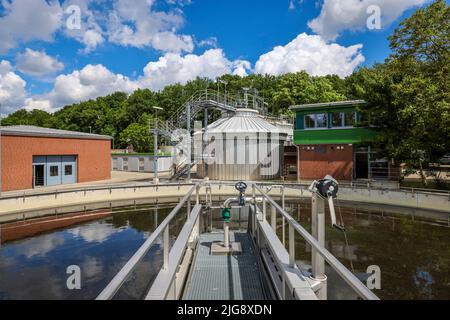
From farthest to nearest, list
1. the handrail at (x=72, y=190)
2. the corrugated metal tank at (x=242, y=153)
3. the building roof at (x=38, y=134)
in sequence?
the corrugated metal tank at (x=242, y=153) < the building roof at (x=38, y=134) < the handrail at (x=72, y=190)

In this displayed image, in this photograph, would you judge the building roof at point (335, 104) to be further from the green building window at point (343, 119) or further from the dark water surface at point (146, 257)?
the dark water surface at point (146, 257)

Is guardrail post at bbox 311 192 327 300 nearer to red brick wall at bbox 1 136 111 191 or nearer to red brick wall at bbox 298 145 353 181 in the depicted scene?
red brick wall at bbox 298 145 353 181

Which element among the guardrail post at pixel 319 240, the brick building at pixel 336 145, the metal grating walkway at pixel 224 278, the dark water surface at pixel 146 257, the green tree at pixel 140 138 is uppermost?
the green tree at pixel 140 138

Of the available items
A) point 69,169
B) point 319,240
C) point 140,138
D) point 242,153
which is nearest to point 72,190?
point 69,169

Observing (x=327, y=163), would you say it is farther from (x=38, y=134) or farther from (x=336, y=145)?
(x=38, y=134)

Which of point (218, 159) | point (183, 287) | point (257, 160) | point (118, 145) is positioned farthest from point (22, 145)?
point (118, 145)

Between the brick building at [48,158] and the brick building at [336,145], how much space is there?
20.4 m

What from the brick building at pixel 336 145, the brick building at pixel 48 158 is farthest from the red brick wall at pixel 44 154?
the brick building at pixel 336 145

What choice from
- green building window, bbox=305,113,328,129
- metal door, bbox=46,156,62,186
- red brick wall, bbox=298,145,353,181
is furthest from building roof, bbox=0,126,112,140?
green building window, bbox=305,113,328,129

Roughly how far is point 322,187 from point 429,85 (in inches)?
793

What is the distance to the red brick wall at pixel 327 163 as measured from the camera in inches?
1060

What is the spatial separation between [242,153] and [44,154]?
1784 cm
